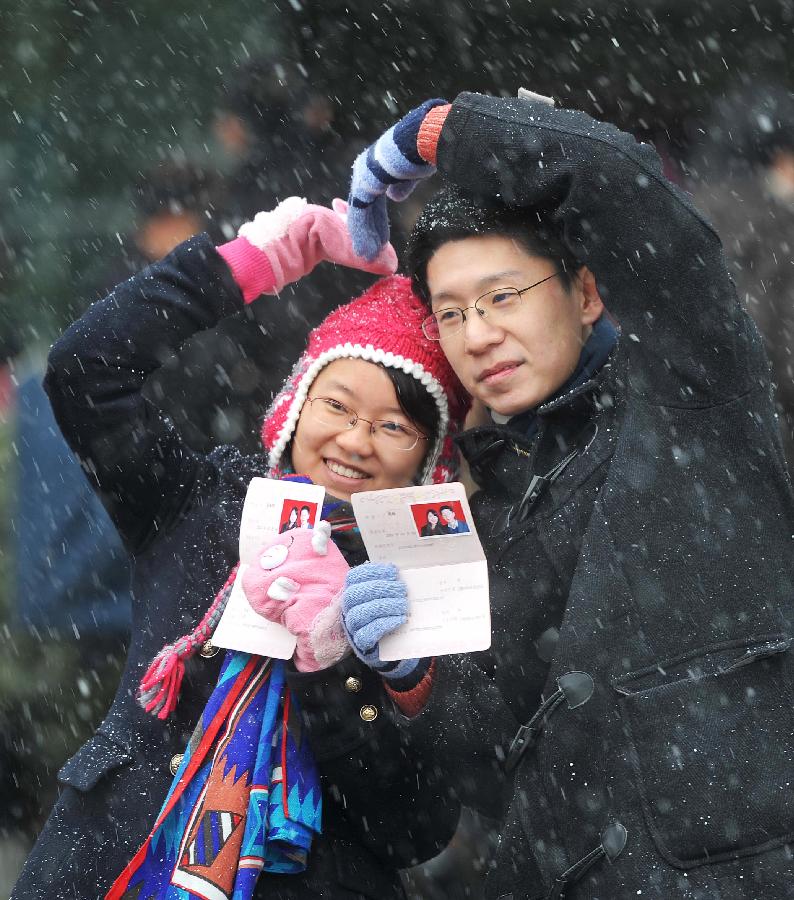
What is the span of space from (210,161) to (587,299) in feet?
6.75

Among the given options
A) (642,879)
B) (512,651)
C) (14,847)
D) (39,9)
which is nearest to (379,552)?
(512,651)

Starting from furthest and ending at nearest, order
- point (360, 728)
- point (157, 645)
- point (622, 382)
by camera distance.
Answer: point (157, 645) < point (360, 728) < point (622, 382)

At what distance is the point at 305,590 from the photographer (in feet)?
7.96

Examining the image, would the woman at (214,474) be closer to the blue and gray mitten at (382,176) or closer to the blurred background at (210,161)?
the blue and gray mitten at (382,176)

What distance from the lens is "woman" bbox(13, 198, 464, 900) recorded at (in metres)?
2.60

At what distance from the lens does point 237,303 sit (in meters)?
2.90

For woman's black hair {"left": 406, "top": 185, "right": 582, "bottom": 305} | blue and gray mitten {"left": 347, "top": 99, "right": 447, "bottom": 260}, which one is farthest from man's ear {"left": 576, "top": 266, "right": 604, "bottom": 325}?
blue and gray mitten {"left": 347, "top": 99, "right": 447, "bottom": 260}

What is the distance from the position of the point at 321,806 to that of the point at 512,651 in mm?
600

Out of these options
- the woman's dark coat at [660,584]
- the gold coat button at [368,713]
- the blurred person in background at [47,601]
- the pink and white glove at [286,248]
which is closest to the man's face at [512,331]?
the woman's dark coat at [660,584]

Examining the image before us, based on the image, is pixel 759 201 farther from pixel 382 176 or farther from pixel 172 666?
pixel 172 666

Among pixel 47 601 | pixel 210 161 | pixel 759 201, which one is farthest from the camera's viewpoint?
pixel 210 161

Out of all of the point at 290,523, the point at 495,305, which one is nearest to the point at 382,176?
the point at 495,305

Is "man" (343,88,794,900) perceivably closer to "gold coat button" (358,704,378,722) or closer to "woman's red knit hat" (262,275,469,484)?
"gold coat button" (358,704,378,722)

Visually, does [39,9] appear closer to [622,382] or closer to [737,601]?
[622,382]
